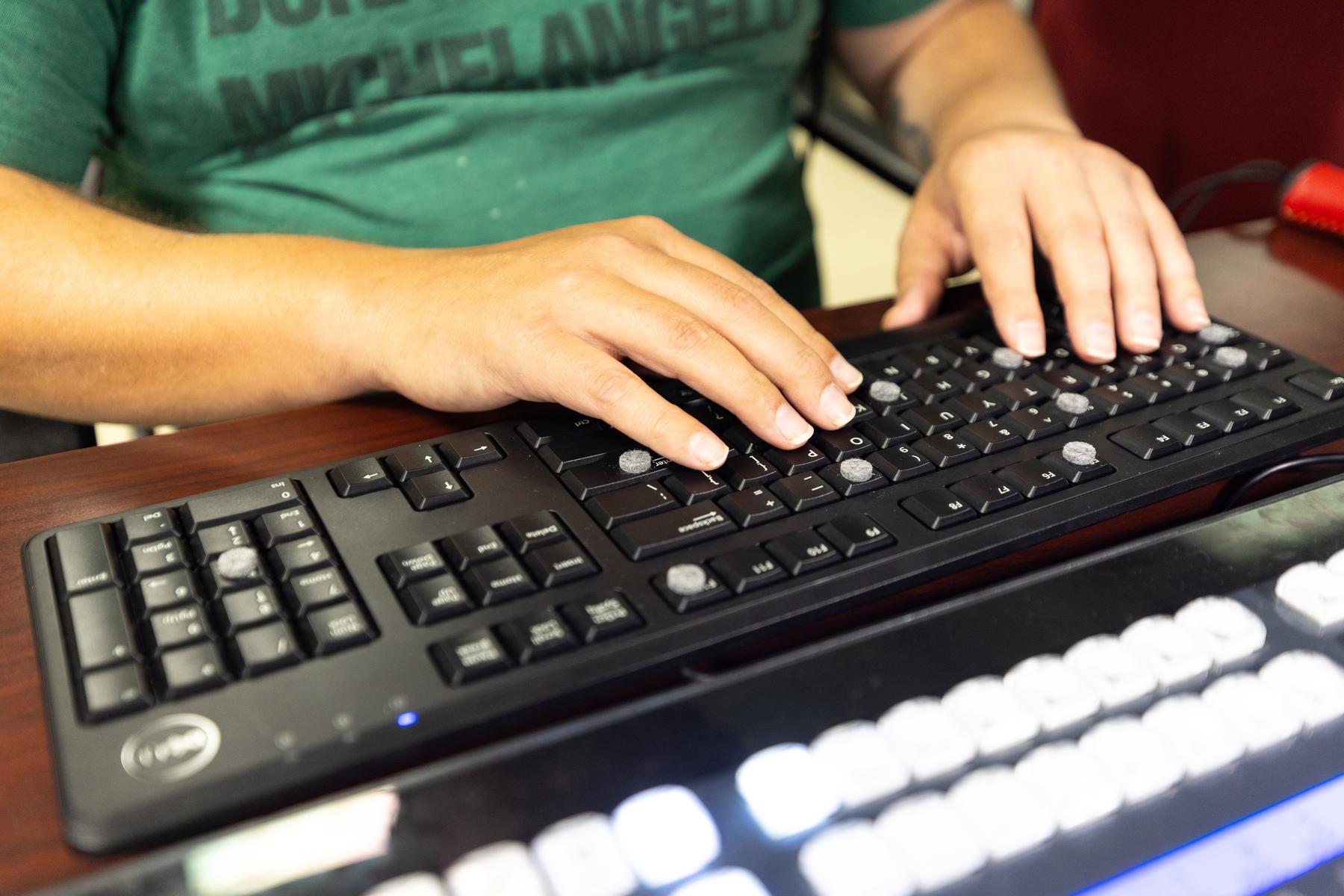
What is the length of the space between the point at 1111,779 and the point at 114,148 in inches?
26.8

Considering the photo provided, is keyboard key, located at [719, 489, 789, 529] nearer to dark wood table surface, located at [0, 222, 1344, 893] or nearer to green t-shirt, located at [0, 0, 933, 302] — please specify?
dark wood table surface, located at [0, 222, 1344, 893]

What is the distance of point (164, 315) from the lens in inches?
20.0

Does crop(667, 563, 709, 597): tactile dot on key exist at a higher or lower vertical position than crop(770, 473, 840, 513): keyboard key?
higher

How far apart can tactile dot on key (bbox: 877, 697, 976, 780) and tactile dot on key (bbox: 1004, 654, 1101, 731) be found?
3 centimetres

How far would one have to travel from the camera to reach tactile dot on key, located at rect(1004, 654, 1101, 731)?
0.29m

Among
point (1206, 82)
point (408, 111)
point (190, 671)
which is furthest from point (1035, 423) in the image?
point (1206, 82)

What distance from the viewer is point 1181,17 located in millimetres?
839

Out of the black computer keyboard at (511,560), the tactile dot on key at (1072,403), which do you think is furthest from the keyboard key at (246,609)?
the tactile dot on key at (1072,403)

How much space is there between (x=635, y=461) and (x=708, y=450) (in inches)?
1.2

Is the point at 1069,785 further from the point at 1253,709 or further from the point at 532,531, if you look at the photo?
the point at 532,531

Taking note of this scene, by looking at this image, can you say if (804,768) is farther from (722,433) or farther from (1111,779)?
(722,433)

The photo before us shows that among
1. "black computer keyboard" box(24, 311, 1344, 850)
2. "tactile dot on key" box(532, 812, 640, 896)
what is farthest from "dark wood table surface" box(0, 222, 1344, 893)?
"tactile dot on key" box(532, 812, 640, 896)

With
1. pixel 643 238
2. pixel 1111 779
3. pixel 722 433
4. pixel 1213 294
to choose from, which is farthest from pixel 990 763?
pixel 1213 294

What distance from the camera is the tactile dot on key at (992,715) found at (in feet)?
0.94
